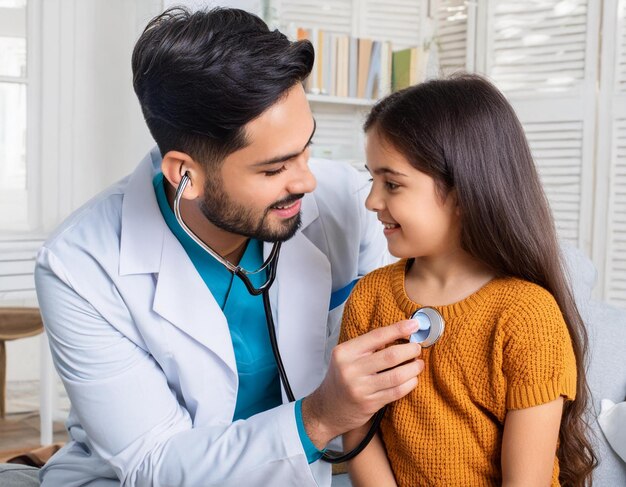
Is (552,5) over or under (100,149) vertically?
over

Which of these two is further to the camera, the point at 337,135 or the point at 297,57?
the point at 337,135

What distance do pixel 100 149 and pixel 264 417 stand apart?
2650mm

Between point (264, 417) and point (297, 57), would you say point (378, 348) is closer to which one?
point (264, 417)

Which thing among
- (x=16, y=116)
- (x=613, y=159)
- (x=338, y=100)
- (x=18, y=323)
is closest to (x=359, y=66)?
(x=338, y=100)

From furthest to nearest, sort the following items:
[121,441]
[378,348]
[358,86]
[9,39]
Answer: [358,86] → [9,39] → [121,441] → [378,348]

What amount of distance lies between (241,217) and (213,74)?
25 centimetres

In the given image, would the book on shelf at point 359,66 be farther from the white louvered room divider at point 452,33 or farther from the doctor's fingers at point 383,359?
the doctor's fingers at point 383,359

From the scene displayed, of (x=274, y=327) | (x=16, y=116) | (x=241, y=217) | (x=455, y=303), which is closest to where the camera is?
(x=455, y=303)

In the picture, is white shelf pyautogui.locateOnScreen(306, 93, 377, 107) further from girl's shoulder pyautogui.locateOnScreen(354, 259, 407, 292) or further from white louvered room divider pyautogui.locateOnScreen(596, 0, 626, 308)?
girl's shoulder pyautogui.locateOnScreen(354, 259, 407, 292)

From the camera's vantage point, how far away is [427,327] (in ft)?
4.08

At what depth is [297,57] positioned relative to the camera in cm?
140

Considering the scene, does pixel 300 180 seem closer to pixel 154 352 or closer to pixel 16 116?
pixel 154 352

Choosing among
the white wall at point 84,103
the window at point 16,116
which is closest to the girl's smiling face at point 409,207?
the white wall at point 84,103

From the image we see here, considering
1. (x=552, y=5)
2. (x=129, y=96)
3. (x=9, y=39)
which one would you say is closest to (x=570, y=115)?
(x=552, y=5)
